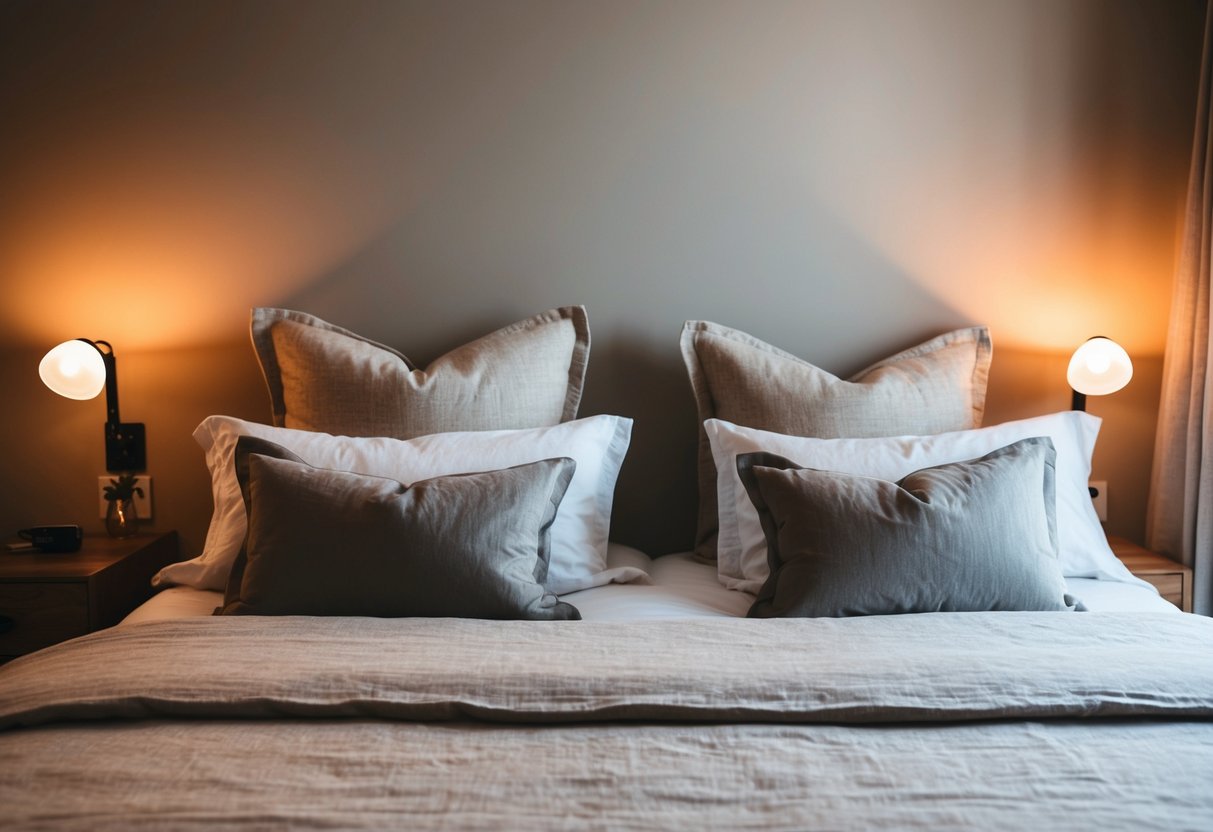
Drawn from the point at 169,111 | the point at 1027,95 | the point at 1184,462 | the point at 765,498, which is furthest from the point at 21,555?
the point at 1184,462

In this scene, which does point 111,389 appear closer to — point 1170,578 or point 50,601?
point 50,601

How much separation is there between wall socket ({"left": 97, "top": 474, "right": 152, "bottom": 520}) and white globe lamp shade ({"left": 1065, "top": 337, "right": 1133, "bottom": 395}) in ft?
8.18

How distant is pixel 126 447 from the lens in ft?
8.09

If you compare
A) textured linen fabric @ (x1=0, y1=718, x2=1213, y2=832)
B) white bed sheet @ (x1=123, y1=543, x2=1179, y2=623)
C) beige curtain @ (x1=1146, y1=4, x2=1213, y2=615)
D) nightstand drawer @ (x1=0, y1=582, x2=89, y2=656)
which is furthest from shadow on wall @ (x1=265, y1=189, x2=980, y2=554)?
textured linen fabric @ (x1=0, y1=718, x2=1213, y2=832)

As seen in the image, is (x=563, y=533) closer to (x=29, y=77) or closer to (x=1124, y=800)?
(x=1124, y=800)

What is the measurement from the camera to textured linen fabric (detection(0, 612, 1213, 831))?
3.46ft

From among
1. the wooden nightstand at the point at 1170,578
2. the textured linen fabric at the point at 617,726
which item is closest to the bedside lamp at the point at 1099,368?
the wooden nightstand at the point at 1170,578

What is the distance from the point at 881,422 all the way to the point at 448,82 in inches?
56.0

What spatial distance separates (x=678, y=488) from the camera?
8.22 feet

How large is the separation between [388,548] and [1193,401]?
209 centimetres

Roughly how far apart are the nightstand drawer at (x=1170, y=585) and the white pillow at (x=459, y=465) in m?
1.28

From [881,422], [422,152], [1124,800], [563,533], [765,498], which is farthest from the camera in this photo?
[422,152]

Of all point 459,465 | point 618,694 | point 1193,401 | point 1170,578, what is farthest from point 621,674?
point 1193,401

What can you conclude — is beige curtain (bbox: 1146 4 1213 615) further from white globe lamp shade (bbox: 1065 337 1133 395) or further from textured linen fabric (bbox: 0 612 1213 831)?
textured linen fabric (bbox: 0 612 1213 831)
